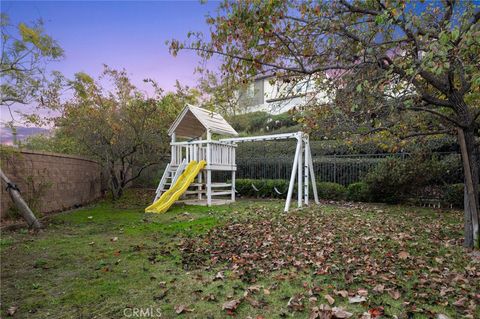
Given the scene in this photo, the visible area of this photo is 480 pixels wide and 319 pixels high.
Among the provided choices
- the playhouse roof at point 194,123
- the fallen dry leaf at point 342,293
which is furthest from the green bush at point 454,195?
the fallen dry leaf at point 342,293

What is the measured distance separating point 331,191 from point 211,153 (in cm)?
498

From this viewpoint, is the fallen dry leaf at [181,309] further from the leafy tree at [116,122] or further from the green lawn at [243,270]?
the leafy tree at [116,122]

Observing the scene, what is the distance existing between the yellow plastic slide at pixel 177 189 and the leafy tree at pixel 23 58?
4.29 m

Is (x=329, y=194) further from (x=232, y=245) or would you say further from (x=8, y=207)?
(x=8, y=207)

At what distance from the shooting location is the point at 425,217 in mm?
8117

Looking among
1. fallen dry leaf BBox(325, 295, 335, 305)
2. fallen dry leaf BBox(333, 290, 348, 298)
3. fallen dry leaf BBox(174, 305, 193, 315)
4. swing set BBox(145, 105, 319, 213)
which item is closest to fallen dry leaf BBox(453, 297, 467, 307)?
fallen dry leaf BBox(333, 290, 348, 298)

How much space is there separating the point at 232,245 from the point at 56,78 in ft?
20.6

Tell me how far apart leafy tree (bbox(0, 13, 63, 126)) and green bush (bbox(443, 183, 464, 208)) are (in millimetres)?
11728

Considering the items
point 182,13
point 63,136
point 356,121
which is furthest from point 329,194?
point 63,136

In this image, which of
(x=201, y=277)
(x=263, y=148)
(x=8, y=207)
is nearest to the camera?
(x=201, y=277)

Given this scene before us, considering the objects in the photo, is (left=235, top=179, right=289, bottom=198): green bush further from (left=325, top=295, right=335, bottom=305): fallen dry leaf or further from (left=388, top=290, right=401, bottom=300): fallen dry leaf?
(left=325, top=295, right=335, bottom=305): fallen dry leaf

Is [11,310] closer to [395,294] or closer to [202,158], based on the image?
[395,294]

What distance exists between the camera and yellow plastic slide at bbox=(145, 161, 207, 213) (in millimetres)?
9330

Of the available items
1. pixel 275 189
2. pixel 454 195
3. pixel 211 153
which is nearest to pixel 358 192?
pixel 454 195
